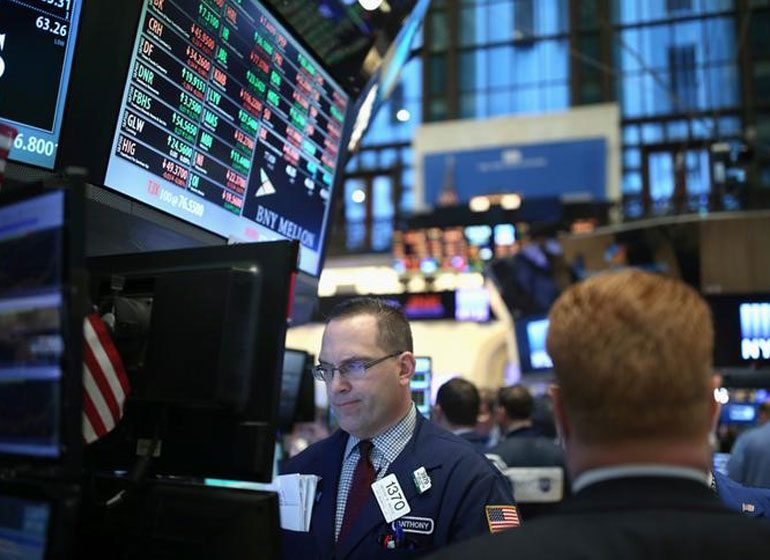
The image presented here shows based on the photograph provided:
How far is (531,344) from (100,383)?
20.0ft

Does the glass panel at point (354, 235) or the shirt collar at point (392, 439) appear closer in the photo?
the shirt collar at point (392, 439)

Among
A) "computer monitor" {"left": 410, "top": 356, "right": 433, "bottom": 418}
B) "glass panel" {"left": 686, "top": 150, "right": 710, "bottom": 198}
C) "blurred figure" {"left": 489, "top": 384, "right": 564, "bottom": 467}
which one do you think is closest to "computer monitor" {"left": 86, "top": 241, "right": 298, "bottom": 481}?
"computer monitor" {"left": 410, "top": 356, "right": 433, "bottom": 418}

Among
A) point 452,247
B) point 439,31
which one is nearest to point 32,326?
point 452,247

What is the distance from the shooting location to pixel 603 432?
1.21 metres

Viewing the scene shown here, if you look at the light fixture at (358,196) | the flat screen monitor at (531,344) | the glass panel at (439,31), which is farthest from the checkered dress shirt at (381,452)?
the glass panel at (439,31)

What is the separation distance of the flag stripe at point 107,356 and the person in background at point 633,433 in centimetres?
70

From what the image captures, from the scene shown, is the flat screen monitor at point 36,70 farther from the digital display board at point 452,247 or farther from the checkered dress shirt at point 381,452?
the digital display board at point 452,247

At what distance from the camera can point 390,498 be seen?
6.90 ft

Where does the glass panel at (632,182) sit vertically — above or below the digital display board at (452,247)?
above

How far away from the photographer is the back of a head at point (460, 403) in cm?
471

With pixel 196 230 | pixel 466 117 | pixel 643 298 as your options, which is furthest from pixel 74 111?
pixel 466 117

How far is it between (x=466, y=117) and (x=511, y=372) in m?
9.93

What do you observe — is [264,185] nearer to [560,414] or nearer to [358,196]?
[560,414]

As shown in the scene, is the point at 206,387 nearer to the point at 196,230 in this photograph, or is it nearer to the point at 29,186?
the point at 29,186
